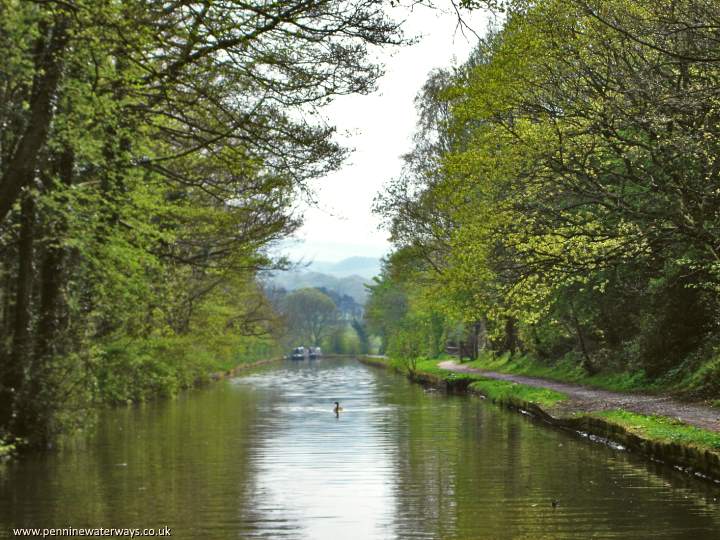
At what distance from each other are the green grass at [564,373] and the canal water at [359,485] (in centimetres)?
420

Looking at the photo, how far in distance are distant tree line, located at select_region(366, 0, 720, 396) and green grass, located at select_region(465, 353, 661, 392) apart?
580 millimetres

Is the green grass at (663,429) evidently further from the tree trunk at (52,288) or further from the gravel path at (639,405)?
the tree trunk at (52,288)

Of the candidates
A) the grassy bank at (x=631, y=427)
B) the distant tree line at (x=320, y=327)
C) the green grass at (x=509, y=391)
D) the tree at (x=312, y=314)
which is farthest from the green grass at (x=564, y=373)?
the tree at (x=312, y=314)

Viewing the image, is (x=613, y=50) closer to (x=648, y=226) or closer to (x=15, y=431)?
(x=648, y=226)

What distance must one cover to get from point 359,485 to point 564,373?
846 inches

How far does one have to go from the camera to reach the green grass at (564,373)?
81.8 feet

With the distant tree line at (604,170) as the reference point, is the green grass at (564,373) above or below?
below

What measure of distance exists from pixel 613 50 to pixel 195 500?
11.0 meters

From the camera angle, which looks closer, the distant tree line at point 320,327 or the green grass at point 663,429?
the green grass at point 663,429

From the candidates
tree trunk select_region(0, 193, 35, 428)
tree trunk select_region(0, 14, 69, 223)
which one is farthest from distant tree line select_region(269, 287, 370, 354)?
tree trunk select_region(0, 14, 69, 223)

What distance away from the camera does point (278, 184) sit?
17062 millimetres

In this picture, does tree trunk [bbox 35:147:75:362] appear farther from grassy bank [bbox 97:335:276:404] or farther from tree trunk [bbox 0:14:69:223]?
tree trunk [bbox 0:14:69:223]

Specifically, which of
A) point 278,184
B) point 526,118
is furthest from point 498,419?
point 278,184

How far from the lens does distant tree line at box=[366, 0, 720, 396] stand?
1484 cm
